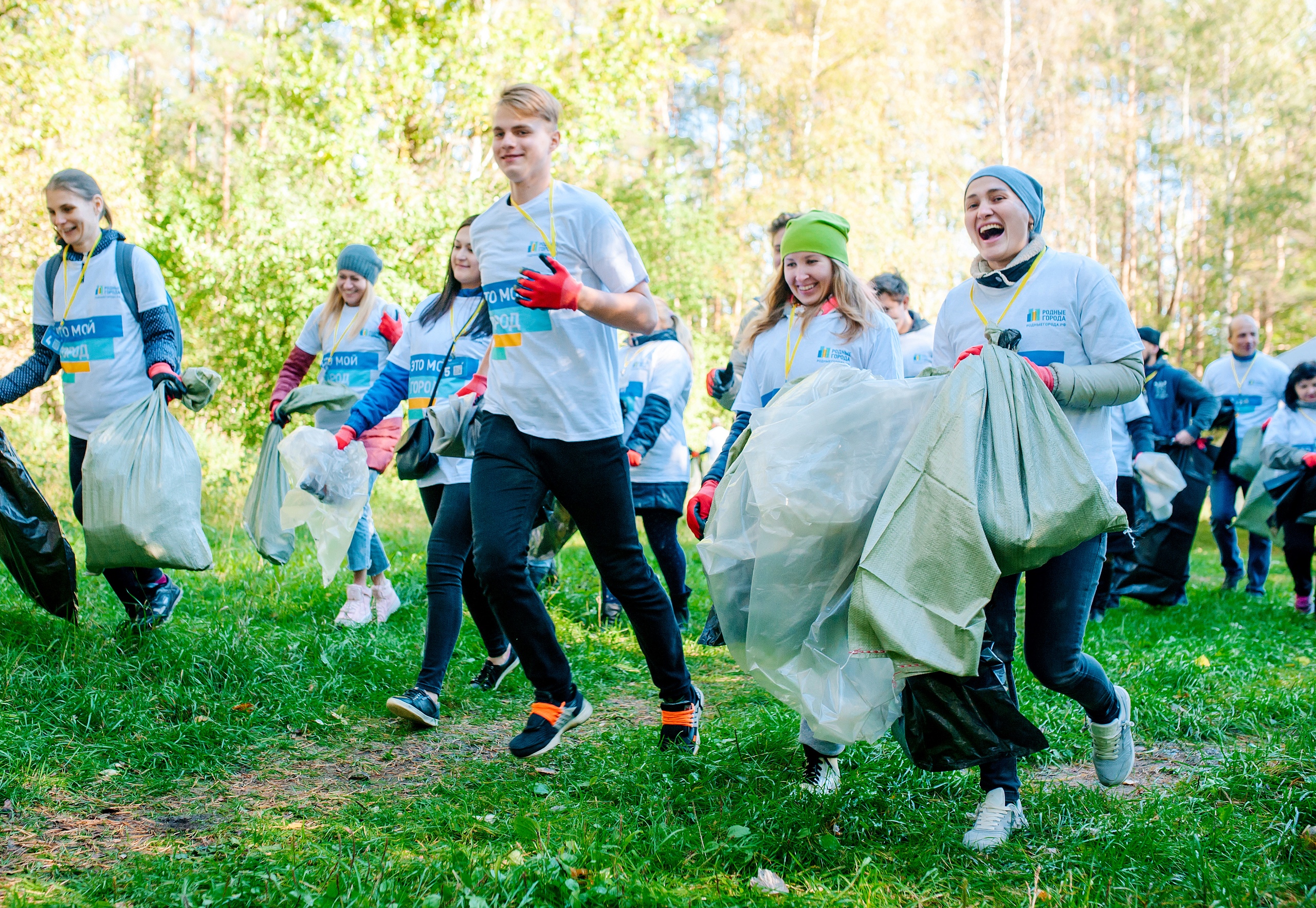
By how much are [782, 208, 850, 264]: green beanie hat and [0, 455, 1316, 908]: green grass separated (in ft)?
5.57

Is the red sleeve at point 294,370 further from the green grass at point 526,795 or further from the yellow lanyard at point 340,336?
the green grass at point 526,795

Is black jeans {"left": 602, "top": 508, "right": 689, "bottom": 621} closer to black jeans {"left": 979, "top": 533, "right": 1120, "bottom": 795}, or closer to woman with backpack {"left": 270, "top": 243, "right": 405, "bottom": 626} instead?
woman with backpack {"left": 270, "top": 243, "right": 405, "bottom": 626}

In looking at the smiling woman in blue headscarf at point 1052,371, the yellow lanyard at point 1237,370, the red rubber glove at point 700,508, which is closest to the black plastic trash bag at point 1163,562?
the yellow lanyard at point 1237,370

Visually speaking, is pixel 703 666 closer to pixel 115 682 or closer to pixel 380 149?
pixel 115 682

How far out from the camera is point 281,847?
264 centimetres

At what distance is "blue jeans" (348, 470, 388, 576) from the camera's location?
5543 millimetres

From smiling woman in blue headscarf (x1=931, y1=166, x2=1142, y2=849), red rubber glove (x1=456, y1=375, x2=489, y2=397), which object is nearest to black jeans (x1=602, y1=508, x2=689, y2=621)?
red rubber glove (x1=456, y1=375, x2=489, y2=397)

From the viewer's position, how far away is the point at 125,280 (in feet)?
14.1

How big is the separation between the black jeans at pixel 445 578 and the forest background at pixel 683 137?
24.3 feet

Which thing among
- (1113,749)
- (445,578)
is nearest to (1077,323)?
(1113,749)

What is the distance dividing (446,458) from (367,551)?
1845mm

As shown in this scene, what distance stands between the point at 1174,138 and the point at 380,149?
68.3 feet

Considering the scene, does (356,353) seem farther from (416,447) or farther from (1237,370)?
(1237,370)

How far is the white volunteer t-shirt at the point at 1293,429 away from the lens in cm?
682
